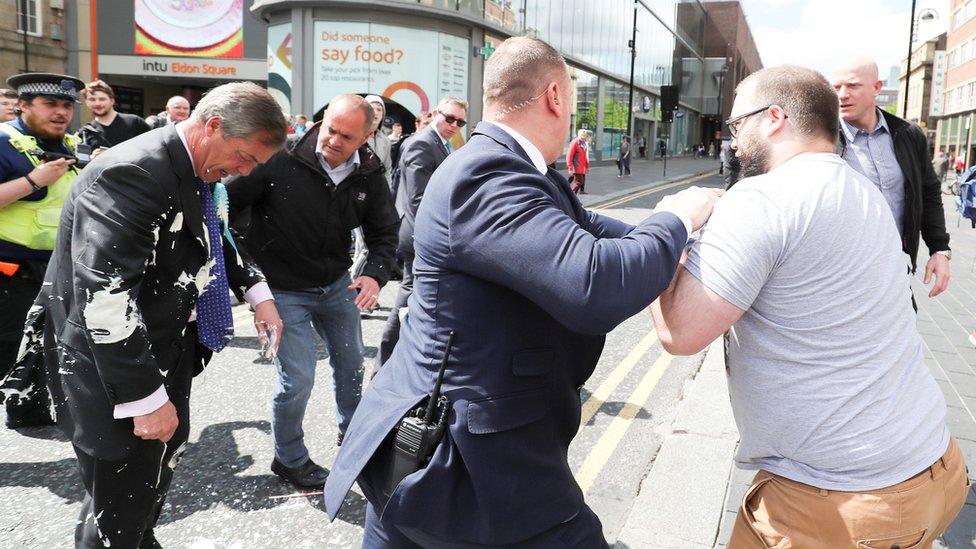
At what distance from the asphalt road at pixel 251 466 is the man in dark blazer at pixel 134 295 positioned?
2.59 ft

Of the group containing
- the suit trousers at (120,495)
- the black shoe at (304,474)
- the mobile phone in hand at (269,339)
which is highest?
the mobile phone in hand at (269,339)

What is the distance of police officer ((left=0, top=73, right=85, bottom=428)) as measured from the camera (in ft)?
13.2

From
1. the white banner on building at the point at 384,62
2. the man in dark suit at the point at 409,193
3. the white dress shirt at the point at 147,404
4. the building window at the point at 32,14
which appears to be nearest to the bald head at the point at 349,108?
the man in dark suit at the point at 409,193

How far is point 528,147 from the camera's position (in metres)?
1.64

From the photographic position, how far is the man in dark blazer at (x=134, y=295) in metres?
2.12

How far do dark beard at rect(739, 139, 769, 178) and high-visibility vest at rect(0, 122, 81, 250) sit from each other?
372 centimetres

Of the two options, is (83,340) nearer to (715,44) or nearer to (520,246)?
(520,246)

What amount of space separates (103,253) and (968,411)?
15.4 feet

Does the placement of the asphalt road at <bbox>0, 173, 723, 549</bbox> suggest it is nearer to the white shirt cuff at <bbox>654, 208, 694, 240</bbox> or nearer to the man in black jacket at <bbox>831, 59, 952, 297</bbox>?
the man in black jacket at <bbox>831, 59, 952, 297</bbox>

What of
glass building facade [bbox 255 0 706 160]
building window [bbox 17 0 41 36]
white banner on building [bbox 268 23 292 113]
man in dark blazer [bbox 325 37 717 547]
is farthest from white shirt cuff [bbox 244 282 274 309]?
building window [bbox 17 0 41 36]

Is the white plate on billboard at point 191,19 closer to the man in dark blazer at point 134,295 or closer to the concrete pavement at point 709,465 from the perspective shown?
the concrete pavement at point 709,465

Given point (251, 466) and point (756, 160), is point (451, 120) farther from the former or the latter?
point (756, 160)

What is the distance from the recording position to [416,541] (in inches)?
65.4

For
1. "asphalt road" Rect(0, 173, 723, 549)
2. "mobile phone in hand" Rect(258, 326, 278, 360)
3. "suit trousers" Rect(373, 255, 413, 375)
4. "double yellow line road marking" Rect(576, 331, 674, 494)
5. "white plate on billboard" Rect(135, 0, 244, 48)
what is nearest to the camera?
"mobile phone in hand" Rect(258, 326, 278, 360)
